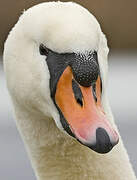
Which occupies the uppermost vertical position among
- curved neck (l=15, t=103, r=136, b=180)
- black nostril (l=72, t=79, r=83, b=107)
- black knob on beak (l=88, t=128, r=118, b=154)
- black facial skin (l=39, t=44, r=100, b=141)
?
black facial skin (l=39, t=44, r=100, b=141)

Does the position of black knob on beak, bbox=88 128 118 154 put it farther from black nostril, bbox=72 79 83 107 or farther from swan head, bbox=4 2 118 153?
black nostril, bbox=72 79 83 107

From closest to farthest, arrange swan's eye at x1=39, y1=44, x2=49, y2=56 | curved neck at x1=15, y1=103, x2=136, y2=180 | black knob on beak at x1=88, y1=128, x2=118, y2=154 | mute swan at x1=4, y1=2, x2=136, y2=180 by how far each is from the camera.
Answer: black knob on beak at x1=88, y1=128, x2=118, y2=154 → mute swan at x1=4, y1=2, x2=136, y2=180 → swan's eye at x1=39, y1=44, x2=49, y2=56 → curved neck at x1=15, y1=103, x2=136, y2=180

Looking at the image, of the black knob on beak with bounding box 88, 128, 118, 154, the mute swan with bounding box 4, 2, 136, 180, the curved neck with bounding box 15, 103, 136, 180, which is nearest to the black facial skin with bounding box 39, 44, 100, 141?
the mute swan with bounding box 4, 2, 136, 180

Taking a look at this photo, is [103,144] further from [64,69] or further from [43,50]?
[43,50]

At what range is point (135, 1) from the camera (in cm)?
1108

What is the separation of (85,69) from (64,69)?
9 cm

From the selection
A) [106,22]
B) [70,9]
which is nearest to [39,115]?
[70,9]

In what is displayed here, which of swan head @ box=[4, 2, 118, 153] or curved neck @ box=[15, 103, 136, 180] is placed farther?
curved neck @ box=[15, 103, 136, 180]

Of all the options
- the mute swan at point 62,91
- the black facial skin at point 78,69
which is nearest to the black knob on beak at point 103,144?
the mute swan at point 62,91

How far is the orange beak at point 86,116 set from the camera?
2.69 meters

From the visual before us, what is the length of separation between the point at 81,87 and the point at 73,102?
53mm

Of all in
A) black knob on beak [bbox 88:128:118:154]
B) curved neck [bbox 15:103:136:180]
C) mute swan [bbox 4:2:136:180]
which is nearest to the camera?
black knob on beak [bbox 88:128:118:154]

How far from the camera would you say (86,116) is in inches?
110

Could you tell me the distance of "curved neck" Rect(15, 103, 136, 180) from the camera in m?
3.14
